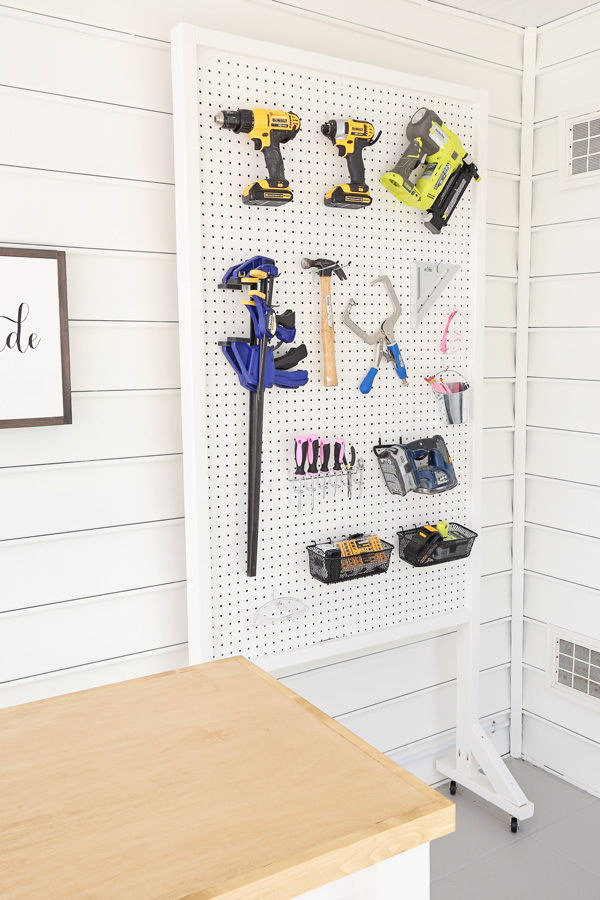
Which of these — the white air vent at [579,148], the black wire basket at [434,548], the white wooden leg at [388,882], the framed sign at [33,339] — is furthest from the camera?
the white air vent at [579,148]

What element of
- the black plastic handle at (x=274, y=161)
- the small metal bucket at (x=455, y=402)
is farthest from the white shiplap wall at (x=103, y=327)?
the small metal bucket at (x=455, y=402)

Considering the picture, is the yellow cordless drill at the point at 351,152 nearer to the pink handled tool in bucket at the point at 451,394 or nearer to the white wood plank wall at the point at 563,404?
the pink handled tool in bucket at the point at 451,394

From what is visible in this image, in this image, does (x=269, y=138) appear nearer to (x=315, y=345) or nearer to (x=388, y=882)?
(x=315, y=345)

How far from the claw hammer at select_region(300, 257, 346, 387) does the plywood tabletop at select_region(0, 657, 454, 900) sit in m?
1.35

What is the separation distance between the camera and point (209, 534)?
214 centimetres

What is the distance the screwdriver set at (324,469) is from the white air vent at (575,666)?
1111mm

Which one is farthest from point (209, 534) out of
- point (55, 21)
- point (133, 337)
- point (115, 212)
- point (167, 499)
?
point (55, 21)

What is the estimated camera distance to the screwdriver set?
2268 mm

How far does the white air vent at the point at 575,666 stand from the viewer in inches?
111

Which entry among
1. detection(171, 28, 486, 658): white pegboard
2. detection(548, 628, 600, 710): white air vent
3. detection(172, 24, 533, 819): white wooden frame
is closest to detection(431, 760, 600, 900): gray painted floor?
detection(172, 24, 533, 819): white wooden frame

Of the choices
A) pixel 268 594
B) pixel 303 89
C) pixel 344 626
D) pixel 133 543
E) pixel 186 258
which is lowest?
pixel 344 626

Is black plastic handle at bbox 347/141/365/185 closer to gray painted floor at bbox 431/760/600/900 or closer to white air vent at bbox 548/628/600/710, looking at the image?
white air vent at bbox 548/628/600/710

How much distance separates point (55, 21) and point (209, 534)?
54.0 inches

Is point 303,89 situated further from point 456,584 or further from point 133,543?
point 456,584
